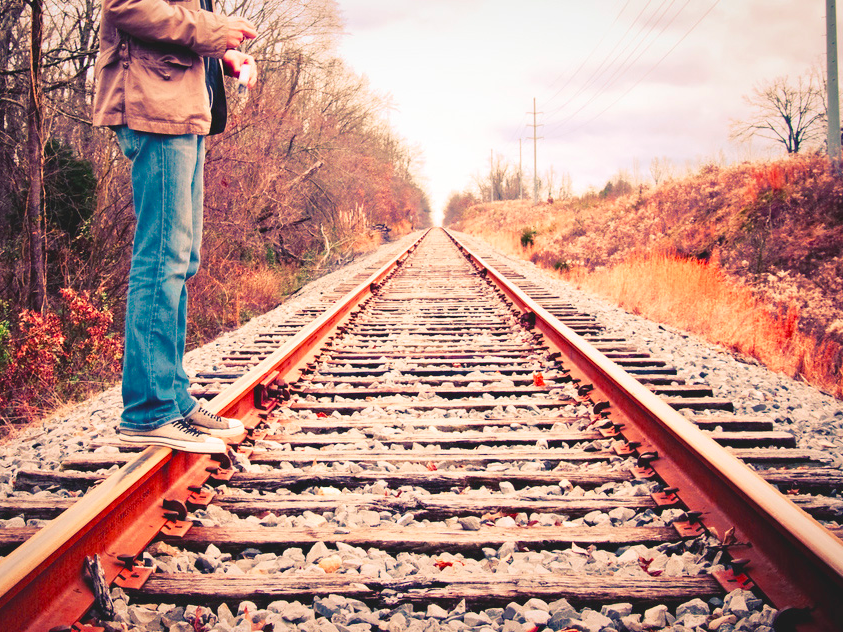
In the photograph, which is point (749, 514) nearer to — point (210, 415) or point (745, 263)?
point (210, 415)

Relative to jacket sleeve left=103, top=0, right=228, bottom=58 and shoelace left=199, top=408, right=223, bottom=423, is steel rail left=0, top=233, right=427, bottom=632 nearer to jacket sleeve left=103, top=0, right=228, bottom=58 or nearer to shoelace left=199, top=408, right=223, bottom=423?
shoelace left=199, top=408, right=223, bottom=423

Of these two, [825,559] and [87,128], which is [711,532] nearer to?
[825,559]

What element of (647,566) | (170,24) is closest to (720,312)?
(647,566)

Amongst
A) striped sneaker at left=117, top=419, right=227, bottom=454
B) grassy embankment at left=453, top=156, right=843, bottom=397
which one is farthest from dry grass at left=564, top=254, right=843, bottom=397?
striped sneaker at left=117, top=419, right=227, bottom=454

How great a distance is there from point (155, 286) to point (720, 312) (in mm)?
5994

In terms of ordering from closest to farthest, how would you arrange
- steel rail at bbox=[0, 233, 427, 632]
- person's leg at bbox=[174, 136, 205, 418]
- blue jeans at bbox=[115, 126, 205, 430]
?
steel rail at bbox=[0, 233, 427, 632]
blue jeans at bbox=[115, 126, 205, 430]
person's leg at bbox=[174, 136, 205, 418]

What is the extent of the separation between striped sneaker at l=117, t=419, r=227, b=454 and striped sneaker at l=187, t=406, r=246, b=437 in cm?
12

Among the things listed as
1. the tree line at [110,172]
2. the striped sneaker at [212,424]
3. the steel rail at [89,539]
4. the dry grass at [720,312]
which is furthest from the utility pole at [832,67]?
the steel rail at [89,539]

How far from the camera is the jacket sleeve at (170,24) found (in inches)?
72.6

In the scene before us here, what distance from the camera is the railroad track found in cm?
155

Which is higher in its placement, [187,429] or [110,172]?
[110,172]

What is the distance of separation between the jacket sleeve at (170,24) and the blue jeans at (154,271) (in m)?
0.32

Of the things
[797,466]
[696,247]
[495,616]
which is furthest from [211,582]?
[696,247]

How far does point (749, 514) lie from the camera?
1.77 m
